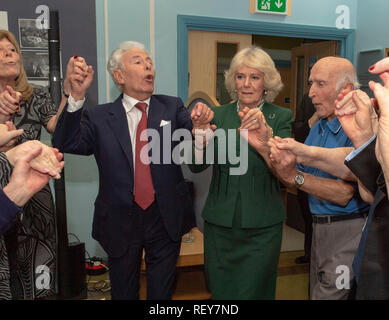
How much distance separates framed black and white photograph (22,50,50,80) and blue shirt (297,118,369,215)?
2.29 metres

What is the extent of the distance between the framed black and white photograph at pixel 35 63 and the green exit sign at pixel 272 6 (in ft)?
6.57

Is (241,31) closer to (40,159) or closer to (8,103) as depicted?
(8,103)

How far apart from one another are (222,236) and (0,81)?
4.30 feet

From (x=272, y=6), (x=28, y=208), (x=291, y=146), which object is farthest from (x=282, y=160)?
(x=272, y=6)

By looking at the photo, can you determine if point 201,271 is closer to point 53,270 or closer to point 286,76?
point 53,270

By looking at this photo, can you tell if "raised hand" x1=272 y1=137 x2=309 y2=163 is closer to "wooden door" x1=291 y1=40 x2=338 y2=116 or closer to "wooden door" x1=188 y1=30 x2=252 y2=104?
"wooden door" x1=188 y1=30 x2=252 y2=104

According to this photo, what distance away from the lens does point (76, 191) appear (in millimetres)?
3287

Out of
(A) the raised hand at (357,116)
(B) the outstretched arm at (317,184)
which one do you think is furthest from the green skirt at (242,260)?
Answer: (A) the raised hand at (357,116)

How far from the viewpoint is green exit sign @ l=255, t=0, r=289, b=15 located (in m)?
3.67

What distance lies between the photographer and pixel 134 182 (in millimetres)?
1694

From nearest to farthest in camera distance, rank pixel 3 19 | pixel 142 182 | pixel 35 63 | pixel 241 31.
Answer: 1. pixel 142 182
2. pixel 3 19
3. pixel 35 63
4. pixel 241 31

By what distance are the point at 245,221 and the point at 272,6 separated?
2715 mm

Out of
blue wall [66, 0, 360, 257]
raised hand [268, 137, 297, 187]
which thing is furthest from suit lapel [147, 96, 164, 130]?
blue wall [66, 0, 360, 257]

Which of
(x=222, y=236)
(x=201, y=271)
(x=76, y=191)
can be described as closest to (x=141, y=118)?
(x=222, y=236)
